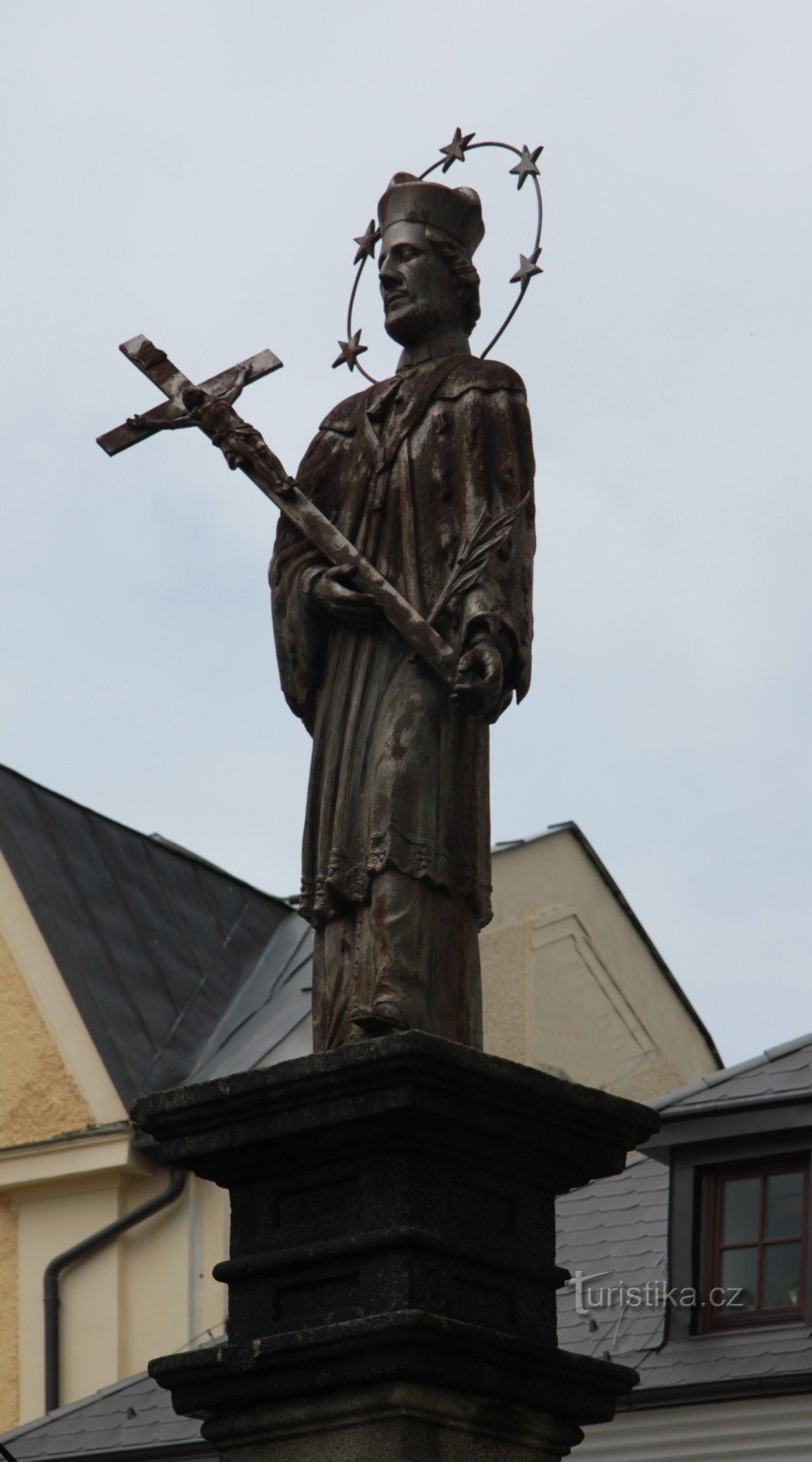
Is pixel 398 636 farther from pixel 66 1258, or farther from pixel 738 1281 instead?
pixel 66 1258

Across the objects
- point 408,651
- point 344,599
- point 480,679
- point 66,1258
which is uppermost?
point 66,1258

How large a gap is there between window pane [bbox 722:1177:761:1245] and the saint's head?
8.68m

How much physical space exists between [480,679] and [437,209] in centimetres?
151

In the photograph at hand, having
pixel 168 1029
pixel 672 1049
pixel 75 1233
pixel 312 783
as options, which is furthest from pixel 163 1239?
pixel 312 783

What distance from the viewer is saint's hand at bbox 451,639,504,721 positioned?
8492mm

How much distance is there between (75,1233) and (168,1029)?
194 centimetres

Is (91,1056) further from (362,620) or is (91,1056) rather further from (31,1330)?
(362,620)

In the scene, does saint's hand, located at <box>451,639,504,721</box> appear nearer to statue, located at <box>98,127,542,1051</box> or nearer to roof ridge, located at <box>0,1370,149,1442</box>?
statue, located at <box>98,127,542,1051</box>

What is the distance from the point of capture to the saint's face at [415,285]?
9109 mm

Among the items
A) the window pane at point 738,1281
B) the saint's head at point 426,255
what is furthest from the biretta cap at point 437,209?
the window pane at point 738,1281

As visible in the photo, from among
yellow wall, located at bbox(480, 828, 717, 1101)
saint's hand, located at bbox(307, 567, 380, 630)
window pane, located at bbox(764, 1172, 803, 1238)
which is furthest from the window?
saint's hand, located at bbox(307, 567, 380, 630)

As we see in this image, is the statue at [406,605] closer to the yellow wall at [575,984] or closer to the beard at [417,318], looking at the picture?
the beard at [417,318]

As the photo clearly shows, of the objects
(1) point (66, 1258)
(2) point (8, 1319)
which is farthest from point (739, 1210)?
(2) point (8, 1319)

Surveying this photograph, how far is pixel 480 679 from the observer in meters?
8.52
